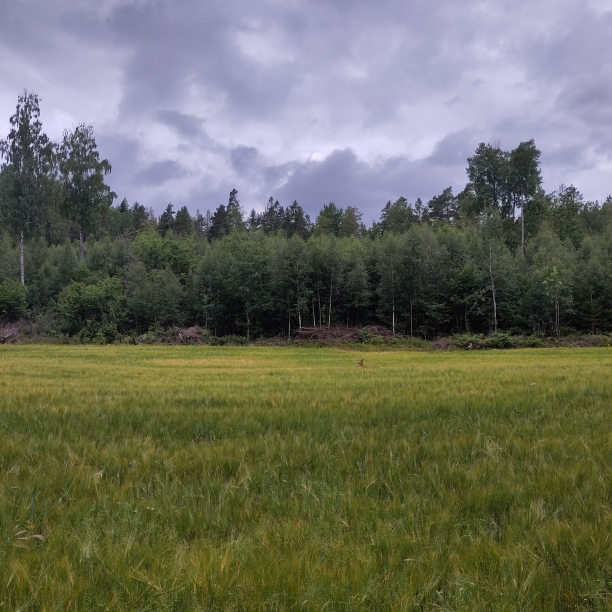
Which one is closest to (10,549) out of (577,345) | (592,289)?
(577,345)

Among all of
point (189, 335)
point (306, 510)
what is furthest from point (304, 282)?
point (306, 510)

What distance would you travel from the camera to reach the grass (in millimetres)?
2004

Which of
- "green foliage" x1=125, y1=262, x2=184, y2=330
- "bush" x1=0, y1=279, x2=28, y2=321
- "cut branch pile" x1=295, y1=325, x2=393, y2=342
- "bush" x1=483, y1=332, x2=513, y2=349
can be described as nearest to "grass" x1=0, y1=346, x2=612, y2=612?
"bush" x1=483, y1=332, x2=513, y2=349

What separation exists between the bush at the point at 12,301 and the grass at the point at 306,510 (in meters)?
51.4

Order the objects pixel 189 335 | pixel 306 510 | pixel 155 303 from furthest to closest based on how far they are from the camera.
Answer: pixel 155 303, pixel 189 335, pixel 306 510

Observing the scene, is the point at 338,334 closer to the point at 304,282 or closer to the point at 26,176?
the point at 304,282

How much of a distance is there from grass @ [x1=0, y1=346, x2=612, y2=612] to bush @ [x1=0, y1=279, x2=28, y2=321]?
51.4 meters

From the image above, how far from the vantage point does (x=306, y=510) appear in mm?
2859

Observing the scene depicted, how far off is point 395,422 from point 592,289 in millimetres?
48738

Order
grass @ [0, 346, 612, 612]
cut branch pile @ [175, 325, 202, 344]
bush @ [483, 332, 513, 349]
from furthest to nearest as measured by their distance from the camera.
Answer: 1. cut branch pile @ [175, 325, 202, 344]
2. bush @ [483, 332, 513, 349]
3. grass @ [0, 346, 612, 612]

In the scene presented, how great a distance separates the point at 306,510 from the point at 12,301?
185 feet

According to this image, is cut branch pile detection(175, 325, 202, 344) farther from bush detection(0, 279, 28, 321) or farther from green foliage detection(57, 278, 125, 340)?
bush detection(0, 279, 28, 321)

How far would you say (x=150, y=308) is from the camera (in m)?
48.9

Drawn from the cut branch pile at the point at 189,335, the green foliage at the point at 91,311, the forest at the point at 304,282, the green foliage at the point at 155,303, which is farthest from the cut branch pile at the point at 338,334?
the green foliage at the point at 91,311
